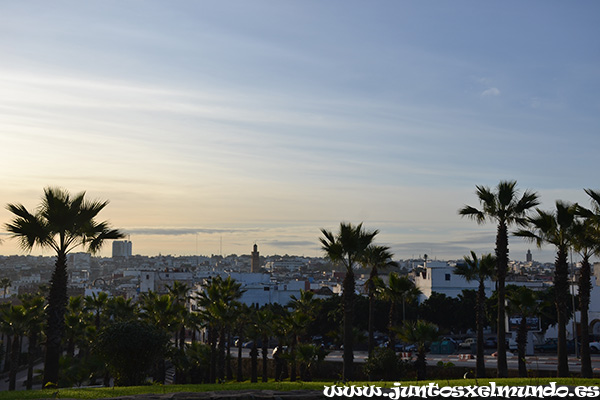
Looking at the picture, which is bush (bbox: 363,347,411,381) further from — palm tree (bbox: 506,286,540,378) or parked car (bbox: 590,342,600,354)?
parked car (bbox: 590,342,600,354)

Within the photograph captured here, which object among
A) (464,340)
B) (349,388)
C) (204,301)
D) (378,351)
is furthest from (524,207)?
(464,340)

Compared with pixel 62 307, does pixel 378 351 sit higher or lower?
lower

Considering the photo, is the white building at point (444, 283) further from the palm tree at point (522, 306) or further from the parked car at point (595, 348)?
the palm tree at point (522, 306)

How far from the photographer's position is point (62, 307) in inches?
990

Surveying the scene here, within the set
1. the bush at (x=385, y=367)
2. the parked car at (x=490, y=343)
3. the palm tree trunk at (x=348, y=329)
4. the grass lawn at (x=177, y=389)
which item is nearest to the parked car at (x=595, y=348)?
the parked car at (x=490, y=343)

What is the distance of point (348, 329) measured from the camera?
93.8 feet

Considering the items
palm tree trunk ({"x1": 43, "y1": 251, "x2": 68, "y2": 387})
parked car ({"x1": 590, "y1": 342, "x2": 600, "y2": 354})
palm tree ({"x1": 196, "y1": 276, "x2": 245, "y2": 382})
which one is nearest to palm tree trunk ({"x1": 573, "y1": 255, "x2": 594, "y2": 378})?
palm tree ({"x1": 196, "y1": 276, "x2": 245, "y2": 382})

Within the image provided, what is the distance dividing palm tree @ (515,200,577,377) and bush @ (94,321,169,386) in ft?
60.9

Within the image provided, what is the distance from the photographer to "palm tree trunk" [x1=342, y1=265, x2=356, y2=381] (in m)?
28.1

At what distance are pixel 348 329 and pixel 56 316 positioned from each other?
42.1 feet

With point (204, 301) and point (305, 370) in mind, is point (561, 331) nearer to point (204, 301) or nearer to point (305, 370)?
point (305, 370)

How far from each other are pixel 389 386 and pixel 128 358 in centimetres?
1124

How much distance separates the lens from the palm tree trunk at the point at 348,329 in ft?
92.1

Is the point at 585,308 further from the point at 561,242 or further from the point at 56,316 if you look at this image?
the point at 56,316
